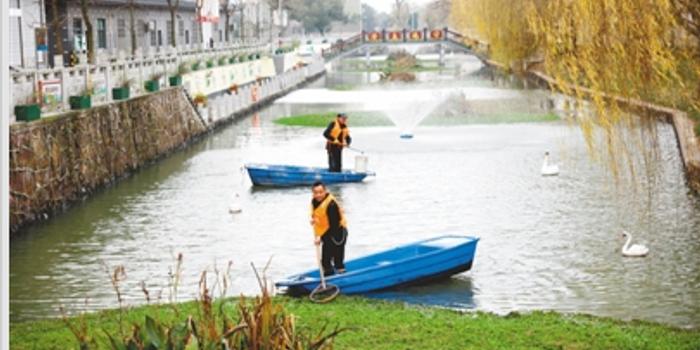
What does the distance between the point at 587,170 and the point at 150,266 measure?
14.6 metres

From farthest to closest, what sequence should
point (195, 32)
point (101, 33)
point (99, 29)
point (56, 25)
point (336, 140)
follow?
1. point (195, 32)
2. point (101, 33)
3. point (99, 29)
4. point (56, 25)
5. point (336, 140)

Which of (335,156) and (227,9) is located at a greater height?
(227,9)

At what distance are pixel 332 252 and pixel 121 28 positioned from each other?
42986 mm

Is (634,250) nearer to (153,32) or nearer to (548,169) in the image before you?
(548,169)

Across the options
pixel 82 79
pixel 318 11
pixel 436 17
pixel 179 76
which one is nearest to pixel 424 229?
pixel 82 79

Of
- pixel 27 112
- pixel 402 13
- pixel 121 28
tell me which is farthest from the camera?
pixel 402 13

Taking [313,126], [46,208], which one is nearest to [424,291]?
[46,208]

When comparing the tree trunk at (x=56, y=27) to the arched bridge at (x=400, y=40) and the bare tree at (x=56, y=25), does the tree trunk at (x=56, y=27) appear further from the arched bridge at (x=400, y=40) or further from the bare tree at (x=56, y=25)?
the arched bridge at (x=400, y=40)

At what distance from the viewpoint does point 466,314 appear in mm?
14961

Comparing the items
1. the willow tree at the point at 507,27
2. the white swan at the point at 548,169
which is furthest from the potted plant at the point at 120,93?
Result: the willow tree at the point at 507,27

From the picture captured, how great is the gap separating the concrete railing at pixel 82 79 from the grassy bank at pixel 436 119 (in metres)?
5.47

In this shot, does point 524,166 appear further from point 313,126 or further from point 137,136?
point 313,126

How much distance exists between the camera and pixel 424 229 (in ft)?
77.4

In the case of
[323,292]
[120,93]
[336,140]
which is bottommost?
[323,292]
